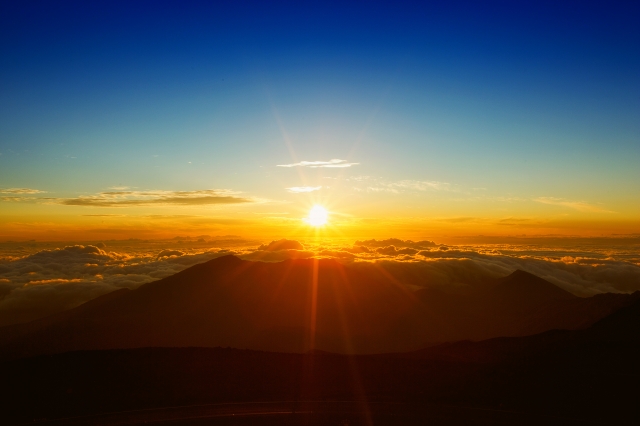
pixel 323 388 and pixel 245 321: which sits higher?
pixel 323 388

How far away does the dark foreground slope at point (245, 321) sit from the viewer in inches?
4838

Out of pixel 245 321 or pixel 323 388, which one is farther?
pixel 245 321

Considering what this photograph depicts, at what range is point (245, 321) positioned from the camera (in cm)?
16025

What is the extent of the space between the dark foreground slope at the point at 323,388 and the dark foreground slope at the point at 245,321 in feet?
219

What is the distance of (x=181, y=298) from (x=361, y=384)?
457 ft

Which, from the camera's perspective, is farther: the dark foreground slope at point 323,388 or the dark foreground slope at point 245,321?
the dark foreground slope at point 245,321

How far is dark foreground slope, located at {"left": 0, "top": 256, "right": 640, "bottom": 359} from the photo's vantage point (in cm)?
12288

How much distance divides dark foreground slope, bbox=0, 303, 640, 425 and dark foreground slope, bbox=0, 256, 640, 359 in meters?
66.9

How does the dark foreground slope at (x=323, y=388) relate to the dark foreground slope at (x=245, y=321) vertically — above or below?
above

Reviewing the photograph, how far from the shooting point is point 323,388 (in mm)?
39188

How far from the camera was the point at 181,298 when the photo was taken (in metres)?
165

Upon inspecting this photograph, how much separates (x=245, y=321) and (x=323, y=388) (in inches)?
4996

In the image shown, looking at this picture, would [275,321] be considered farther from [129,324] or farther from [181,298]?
[129,324]

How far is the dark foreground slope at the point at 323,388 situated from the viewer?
3183cm
